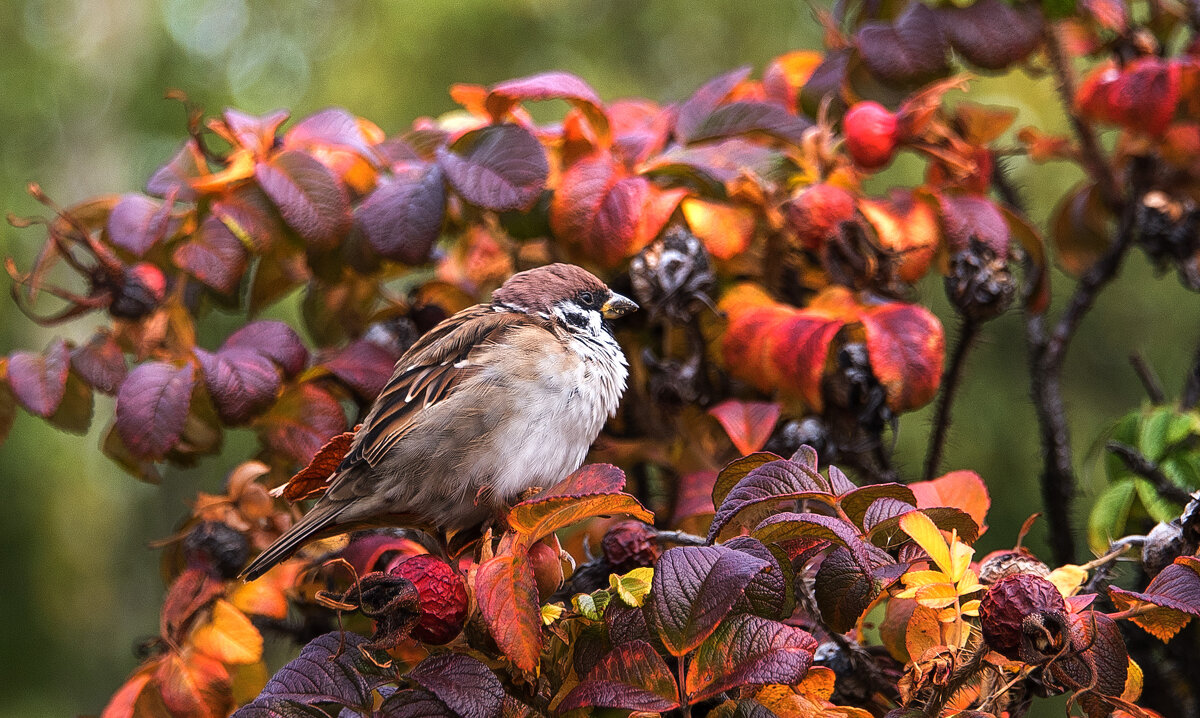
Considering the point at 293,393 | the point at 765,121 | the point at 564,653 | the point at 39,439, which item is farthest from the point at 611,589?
the point at 39,439

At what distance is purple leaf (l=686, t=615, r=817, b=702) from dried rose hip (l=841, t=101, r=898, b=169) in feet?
1.80

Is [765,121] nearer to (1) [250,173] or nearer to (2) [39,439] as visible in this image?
(1) [250,173]

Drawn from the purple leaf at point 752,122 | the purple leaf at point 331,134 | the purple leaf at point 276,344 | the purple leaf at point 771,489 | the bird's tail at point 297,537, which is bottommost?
the bird's tail at point 297,537

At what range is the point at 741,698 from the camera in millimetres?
584

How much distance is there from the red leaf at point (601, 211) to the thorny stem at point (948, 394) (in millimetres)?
321

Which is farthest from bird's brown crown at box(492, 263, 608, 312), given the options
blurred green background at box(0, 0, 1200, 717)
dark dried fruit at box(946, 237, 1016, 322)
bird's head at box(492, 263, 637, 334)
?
blurred green background at box(0, 0, 1200, 717)

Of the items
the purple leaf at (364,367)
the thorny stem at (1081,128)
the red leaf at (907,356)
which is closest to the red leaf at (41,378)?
the purple leaf at (364,367)

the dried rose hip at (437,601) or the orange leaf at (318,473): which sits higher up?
the dried rose hip at (437,601)

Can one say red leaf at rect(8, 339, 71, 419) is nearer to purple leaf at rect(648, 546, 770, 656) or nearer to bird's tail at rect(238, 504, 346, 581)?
bird's tail at rect(238, 504, 346, 581)

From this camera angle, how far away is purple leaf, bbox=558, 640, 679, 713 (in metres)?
0.55

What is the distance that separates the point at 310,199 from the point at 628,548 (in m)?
0.48

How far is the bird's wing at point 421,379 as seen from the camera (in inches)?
34.1

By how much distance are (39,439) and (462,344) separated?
2.27m

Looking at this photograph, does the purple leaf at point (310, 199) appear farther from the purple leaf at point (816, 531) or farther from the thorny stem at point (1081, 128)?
the thorny stem at point (1081, 128)
